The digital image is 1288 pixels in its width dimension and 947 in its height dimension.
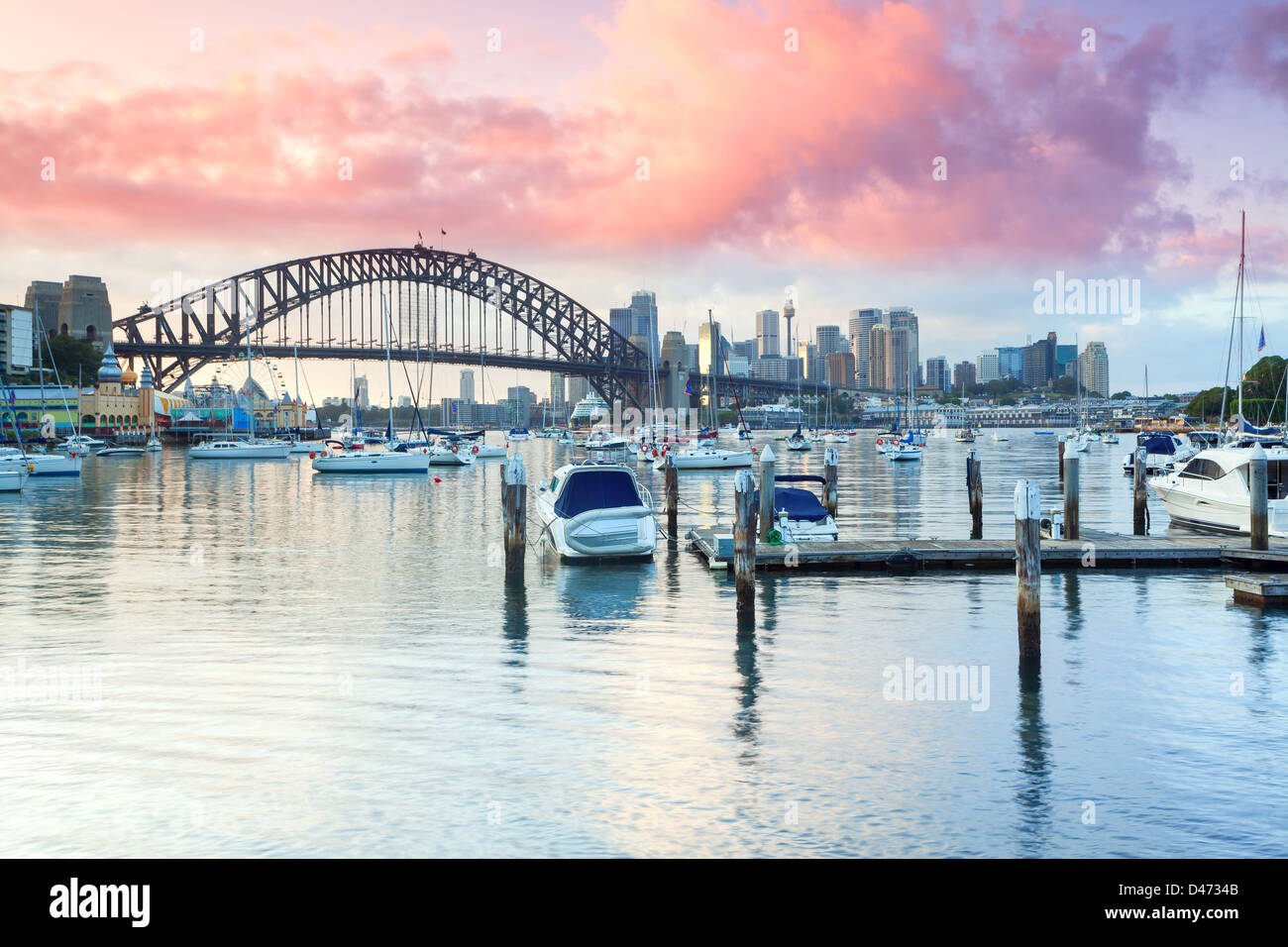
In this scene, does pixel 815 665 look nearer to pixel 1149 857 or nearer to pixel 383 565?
pixel 1149 857

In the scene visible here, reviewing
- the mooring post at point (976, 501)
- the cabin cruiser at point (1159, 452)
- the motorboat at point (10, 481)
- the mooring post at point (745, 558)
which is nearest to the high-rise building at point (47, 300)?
the motorboat at point (10, 481)

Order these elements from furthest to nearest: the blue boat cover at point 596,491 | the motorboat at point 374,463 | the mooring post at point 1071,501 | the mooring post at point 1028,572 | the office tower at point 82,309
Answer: the office tower at point 82,309 → the motorboat at point 374,463 → the blue boat cover at point 596,491 → the mooring post at point 1071,501 → the mooring post at point 1028,572

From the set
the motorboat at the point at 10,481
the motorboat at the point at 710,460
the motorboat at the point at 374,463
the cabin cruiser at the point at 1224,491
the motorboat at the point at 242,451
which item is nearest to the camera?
the cabin cruiser at the point at 1224,491

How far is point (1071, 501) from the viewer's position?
28078 mm

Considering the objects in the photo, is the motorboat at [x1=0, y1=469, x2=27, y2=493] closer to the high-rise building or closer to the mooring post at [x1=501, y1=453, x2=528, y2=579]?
the mooring post at [x1=501, y1=453, x2=528, y2=579]

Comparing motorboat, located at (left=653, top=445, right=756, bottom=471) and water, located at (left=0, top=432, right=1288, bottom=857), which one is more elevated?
motorboat, located at (left=653, top=445, right=756, bottom=471)

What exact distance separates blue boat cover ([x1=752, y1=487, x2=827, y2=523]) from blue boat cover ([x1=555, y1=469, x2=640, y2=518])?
3368 millimetres

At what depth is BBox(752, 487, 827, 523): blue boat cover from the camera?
93.2 ft

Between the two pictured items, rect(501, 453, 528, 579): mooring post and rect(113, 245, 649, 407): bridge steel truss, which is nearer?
rect(501, 453, 528, 579): mooring post

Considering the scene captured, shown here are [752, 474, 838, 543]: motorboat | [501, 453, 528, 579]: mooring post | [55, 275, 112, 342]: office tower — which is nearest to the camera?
[501, 453, 528, 579]: mooring post

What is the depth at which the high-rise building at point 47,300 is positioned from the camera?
143750 mm

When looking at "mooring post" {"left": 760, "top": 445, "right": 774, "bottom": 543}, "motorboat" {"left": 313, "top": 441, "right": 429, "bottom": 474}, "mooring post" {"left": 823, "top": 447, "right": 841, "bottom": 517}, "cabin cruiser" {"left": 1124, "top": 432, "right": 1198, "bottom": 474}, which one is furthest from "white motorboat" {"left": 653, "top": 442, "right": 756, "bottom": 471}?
"mooring post" {"left": 760, "top": 445, "right": 774, "bottom": 543}

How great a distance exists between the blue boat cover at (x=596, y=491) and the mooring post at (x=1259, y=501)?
1419cm

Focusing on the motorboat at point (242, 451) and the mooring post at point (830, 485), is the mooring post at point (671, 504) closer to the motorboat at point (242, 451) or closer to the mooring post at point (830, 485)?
the mooring post at point (830, 485)
